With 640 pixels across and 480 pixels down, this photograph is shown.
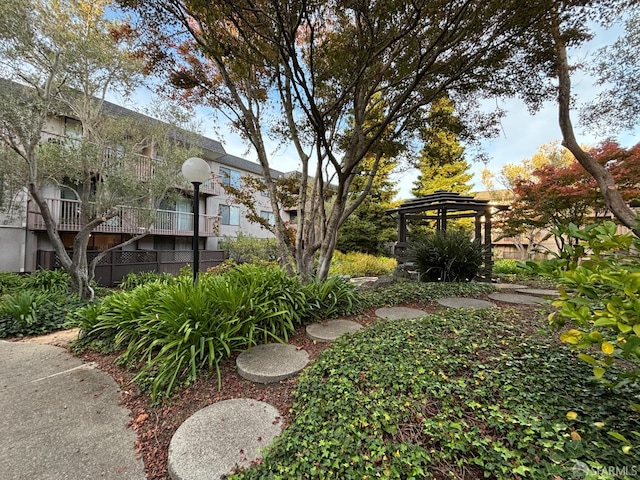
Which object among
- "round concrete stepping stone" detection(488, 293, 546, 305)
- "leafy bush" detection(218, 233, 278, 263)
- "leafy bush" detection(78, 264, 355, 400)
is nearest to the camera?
"leafy bush" detection(78, 264, 355, 400)

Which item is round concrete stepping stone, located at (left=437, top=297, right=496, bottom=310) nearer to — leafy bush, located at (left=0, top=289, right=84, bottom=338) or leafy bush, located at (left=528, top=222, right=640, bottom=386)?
leafy bush, located at (left=528, top=222, right=640, bottom=386)

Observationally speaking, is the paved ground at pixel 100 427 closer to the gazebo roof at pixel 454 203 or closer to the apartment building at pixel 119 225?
the apartment building at pixel 119 225

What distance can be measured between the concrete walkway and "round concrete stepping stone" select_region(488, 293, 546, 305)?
4.73 m

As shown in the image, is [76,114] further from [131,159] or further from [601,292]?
[601,292]

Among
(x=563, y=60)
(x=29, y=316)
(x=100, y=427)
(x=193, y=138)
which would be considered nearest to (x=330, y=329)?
(x=100, y=427)

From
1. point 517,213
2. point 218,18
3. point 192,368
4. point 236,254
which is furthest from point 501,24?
point 236,254

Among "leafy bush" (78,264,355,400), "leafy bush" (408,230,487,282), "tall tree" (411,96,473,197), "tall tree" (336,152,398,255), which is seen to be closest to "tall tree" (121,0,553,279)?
"tall tree" (411,96,473,197)

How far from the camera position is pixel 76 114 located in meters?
6.04

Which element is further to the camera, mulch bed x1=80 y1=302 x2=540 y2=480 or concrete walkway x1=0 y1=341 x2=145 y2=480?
mulch bed x1=80 y1=302 x2=540 y2=480

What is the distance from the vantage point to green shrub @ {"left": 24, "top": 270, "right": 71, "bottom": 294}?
6.08 meters

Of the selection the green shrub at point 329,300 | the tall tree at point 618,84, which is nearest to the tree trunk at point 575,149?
the tall tree at point 618,84

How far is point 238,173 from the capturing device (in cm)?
1456

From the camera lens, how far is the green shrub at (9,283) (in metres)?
5.74

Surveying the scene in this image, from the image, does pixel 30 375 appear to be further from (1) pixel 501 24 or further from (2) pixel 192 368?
(1) pixel 501 24
